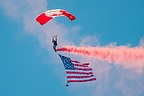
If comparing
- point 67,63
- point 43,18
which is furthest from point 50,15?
point 67,63

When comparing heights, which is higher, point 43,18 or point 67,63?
point 43,18

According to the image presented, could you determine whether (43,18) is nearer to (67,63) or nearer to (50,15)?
(50,15)

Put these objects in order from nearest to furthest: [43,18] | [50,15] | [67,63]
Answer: [50,15] < [43,18] < [67,63]

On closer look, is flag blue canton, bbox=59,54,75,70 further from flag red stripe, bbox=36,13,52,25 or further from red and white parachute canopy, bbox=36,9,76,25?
red and white parachute canopy, bbox=36,9,76,25

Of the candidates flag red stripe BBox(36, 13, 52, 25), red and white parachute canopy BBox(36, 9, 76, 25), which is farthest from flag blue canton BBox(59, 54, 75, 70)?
red and white parachute canopy BBox(36, 9, 76, 25)

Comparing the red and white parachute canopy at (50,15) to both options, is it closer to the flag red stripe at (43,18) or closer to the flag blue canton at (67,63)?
the flag red stripe at (43,18)

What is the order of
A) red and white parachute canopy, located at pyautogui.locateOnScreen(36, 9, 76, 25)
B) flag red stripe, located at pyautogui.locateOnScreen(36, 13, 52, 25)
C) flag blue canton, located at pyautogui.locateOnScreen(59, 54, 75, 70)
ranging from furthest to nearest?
flag blue canton, located at pyautogui.locateOnScreen(59, 54, 75, 70), flag red stripe, located at pyautogui.locateOnScreen(36, 13, 52, 25), red and white parachute canopy, located at pyautogui.locateOnScreen(36, 9, 76, 25)

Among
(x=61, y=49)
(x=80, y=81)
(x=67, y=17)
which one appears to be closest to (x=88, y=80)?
(x=80, y=81)

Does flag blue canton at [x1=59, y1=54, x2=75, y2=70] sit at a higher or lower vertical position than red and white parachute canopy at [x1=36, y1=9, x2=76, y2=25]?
lower

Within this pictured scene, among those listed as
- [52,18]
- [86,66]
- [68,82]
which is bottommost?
[68,82]

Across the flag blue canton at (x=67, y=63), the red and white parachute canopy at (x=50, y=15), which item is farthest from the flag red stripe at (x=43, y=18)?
the flag blue canton at (x=67, y=63)

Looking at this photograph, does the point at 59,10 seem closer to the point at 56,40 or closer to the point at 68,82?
the point at 56,40

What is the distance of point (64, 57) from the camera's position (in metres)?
67.3

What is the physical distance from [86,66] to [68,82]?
625 centimetres
